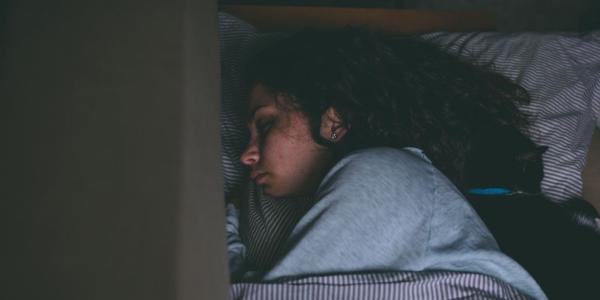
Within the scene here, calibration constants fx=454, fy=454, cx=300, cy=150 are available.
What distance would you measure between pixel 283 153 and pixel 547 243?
1.62 ft

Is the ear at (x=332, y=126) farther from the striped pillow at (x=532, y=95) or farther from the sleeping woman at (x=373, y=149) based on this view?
the striped pillow at (x=532, y=95)

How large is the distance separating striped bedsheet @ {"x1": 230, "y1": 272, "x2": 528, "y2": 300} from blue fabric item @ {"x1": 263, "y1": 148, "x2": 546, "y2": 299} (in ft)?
0.07

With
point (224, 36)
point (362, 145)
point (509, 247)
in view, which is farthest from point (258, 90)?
point (509, 247)

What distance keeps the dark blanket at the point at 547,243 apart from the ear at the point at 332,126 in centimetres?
30

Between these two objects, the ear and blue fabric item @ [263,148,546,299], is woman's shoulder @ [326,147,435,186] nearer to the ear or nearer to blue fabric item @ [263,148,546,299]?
blue fabric item @ [263,148,546,299]

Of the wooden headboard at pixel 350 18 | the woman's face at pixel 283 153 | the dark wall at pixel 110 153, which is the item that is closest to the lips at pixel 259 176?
the woman's face at pixel 283 153

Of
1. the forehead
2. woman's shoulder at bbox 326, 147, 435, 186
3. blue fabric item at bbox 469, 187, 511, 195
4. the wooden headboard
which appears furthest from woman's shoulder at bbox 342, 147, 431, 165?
the wooden headboard

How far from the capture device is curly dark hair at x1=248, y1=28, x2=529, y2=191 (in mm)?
962

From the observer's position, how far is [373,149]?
75cm

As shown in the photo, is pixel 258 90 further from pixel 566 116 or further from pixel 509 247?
pixel 566 116

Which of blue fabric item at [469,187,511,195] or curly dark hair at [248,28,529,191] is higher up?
curly dark hair at [248,28,529,191]

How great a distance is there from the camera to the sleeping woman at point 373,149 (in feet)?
2.15

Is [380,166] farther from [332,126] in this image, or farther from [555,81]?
[555,81]

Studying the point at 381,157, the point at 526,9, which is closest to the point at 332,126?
the point at 381,157
